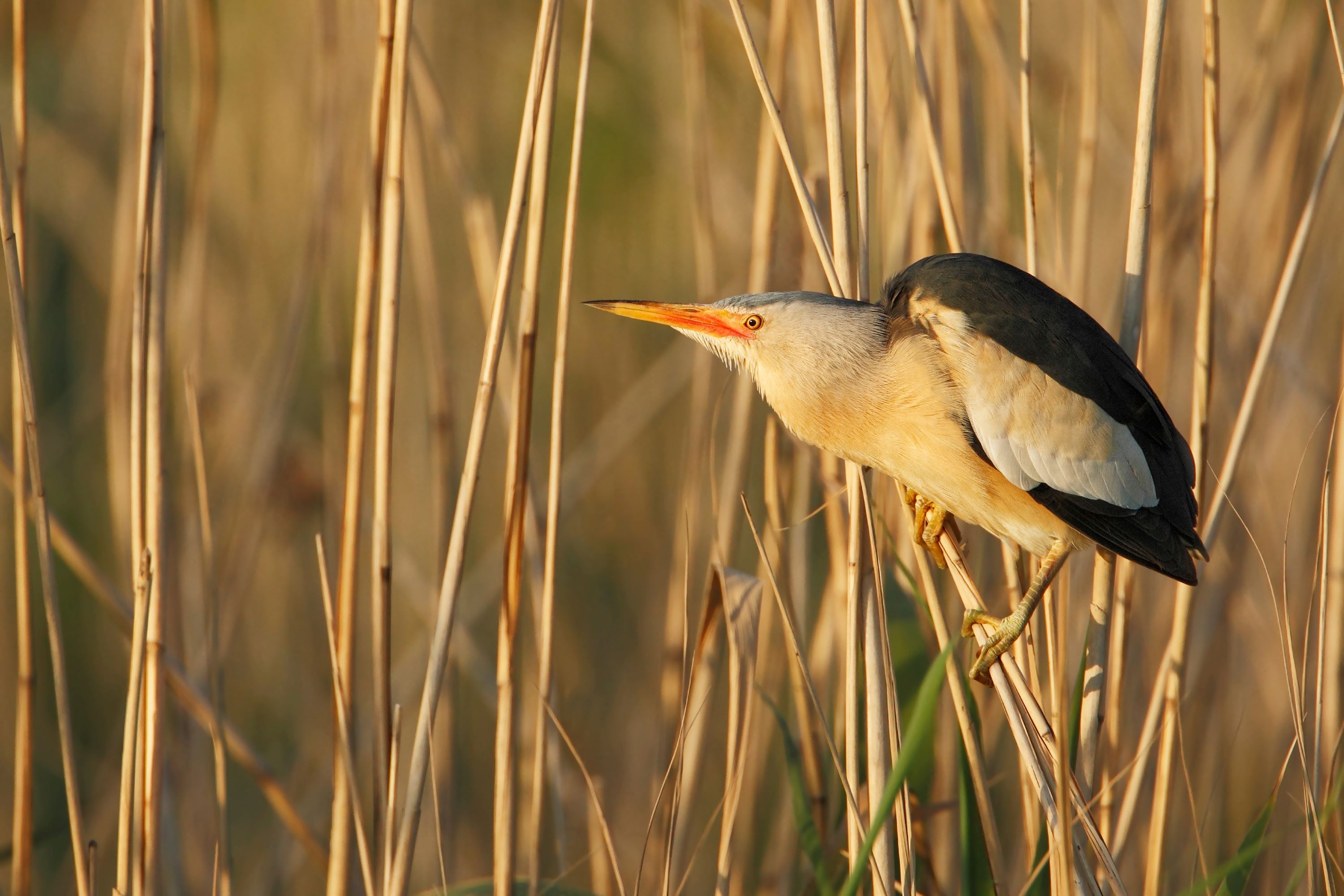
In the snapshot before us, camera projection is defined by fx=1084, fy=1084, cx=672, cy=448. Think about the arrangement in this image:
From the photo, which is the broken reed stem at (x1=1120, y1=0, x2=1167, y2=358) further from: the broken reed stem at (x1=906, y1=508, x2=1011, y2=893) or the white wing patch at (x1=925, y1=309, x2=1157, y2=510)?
the broken reed stem at (x1=906, y1=508, x2=1011, y2=893)

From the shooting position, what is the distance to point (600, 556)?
264 centimetres

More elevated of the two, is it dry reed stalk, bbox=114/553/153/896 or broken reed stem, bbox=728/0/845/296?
broken reed stem, bbox=728/0/845/296

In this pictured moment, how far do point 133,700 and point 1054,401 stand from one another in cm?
109

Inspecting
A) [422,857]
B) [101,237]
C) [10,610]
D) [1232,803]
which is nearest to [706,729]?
[422,857]

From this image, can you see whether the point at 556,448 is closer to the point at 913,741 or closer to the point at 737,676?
the point at 737,676

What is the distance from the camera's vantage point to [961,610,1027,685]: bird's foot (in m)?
1.19

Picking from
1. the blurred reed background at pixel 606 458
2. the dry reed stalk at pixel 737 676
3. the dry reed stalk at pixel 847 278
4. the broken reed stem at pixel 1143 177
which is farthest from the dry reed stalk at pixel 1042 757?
the broken reed stem at pixel 1143 177

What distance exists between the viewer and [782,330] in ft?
4.27

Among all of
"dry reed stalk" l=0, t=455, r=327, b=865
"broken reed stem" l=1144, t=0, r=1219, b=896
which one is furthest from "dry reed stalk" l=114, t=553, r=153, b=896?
"broken reed stem" l=1144, t=0, r=1219, b=896

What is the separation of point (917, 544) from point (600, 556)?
4.69 feet

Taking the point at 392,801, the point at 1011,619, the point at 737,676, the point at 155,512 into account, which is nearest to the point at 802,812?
the point at 737,676

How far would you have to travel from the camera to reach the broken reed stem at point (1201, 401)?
118cm

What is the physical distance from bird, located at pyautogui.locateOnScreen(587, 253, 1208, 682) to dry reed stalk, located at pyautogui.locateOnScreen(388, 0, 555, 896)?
211 millimetres

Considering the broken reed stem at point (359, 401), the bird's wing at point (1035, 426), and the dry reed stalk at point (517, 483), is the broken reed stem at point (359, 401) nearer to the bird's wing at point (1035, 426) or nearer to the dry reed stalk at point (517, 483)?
the dry reed stalk at point (517, 483)
